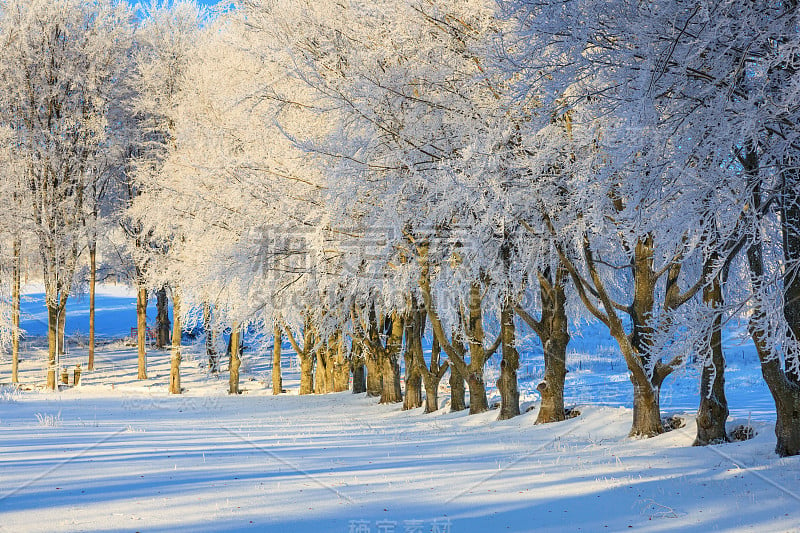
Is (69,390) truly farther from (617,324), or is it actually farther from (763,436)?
(763,436)

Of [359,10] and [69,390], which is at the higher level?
[359,10]

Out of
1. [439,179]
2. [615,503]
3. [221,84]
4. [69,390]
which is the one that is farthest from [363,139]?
[69,390]

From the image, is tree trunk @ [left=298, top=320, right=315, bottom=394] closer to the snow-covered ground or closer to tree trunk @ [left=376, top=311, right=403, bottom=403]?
tree trunk @ [left=376, top=311, right=403, bottom=403]

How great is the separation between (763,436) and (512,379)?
525cm

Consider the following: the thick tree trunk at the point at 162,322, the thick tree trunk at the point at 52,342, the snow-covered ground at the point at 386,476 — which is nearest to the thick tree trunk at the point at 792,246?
the snow-covered ground at the point at 386,476

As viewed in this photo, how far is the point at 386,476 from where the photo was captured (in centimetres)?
703

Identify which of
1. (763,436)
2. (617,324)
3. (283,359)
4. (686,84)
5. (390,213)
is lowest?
(283,359)

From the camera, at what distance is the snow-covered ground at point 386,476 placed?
5.14 m

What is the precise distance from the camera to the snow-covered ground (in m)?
5.14

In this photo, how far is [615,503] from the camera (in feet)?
19.0

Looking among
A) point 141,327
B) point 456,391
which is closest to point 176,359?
point 141,327

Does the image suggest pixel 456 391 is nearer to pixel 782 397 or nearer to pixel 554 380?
pixel 554 380

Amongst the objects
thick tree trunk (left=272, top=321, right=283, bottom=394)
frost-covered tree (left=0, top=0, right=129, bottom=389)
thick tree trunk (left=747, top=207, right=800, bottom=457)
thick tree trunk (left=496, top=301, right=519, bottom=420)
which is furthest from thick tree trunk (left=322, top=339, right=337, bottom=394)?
thick tree trunk (left=747, top=207, right=800, bottom=457)

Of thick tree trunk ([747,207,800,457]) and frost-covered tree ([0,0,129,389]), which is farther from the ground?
frost-covered tree ([0,0,129,389])
